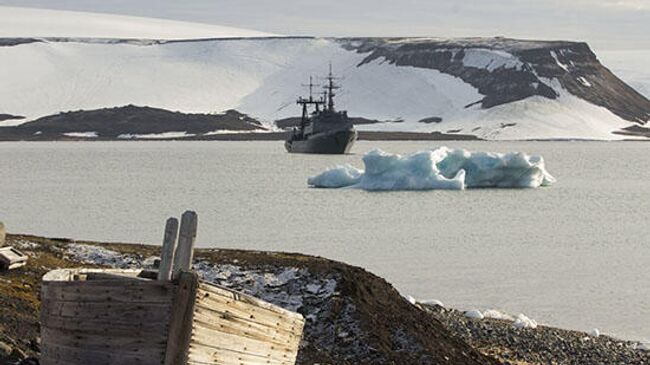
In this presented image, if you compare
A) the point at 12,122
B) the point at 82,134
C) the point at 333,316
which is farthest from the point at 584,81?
the point at 333,316

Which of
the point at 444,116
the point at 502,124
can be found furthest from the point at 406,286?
the point at 444,116

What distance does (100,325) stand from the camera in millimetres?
9789

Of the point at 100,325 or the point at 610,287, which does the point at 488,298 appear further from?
the point at 100,325

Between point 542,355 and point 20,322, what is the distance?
6982mm

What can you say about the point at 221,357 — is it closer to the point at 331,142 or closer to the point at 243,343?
the point at 243,343

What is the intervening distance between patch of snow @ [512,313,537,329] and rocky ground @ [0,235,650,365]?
0.68m

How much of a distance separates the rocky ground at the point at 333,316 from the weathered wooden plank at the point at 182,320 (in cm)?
210

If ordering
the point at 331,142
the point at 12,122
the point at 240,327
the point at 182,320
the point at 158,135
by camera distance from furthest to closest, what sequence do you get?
the point at 12,122 < the point at 158,135 < the point at 331,142 < the point at 240,327 < the point at 182,320

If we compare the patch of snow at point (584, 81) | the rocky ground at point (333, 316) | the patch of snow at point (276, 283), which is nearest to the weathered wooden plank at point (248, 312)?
the rocky ground at point (333, 316)

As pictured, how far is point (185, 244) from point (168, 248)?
0.41 feet

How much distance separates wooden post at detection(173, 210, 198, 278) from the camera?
937 centimetres

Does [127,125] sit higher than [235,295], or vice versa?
[235,295]

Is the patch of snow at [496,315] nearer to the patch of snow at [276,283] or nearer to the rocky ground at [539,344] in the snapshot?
the rocky ground at [539,344]

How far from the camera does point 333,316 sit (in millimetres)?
14695
